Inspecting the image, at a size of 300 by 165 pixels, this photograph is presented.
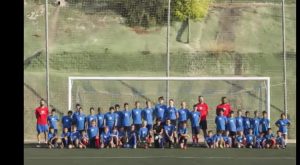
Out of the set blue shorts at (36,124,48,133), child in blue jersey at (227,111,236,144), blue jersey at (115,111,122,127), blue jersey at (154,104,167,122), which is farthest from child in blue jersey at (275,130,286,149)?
blue shorts at (36,124,48,133)

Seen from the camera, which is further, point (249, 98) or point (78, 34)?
point (78, 34)

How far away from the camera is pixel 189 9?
21.8 meters

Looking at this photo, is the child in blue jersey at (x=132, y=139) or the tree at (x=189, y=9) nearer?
the child in blue jersey at (x=132, y=139)

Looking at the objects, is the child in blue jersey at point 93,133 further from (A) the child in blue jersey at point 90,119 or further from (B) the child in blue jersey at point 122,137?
(B) the child in blue jersey at point 122,137

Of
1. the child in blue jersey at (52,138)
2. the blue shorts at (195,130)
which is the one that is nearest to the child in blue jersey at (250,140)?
the blue shorts at (195,130)

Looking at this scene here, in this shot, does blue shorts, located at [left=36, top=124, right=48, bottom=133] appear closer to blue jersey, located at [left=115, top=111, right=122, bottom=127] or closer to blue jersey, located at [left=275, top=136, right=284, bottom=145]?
blue jersey, located at [left=115, top=111, right=122, bottom=127]

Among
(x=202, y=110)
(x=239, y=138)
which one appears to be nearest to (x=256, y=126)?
(x=239, y=138)

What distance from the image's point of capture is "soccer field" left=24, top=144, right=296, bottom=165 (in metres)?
10.1

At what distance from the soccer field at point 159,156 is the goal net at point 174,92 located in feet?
13.6

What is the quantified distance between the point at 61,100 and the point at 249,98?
5876 mm

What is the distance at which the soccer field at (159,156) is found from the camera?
10070 millimetres

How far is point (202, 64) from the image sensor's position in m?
20.2
